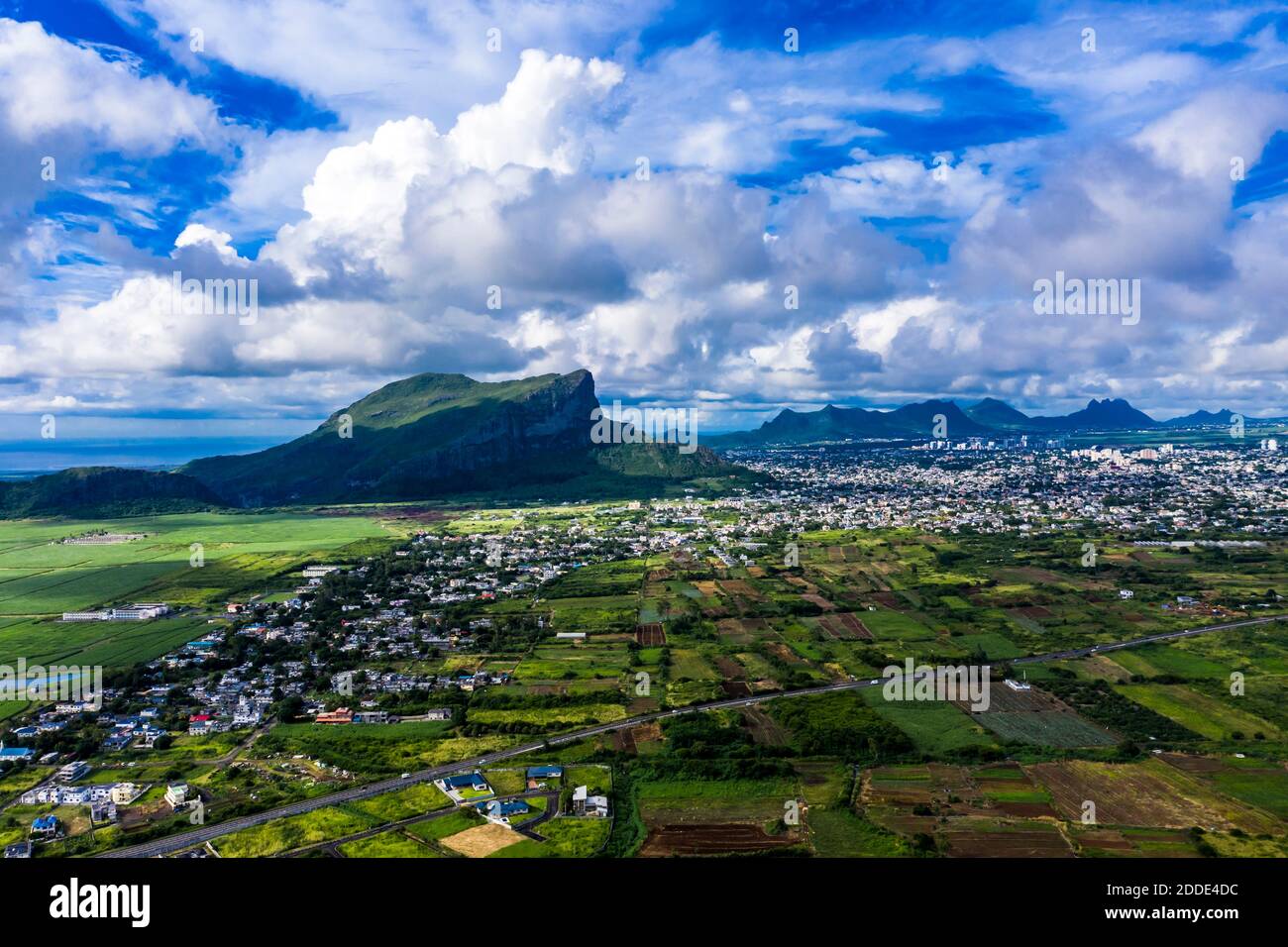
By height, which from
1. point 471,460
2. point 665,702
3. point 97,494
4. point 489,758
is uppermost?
point 471,460

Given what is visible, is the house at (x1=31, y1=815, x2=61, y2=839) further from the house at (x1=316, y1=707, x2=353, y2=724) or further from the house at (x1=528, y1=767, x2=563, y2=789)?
the house at (x1=528, y1=767, x2=563, y2=789)

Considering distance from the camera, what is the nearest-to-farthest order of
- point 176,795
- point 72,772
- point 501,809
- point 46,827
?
1. point 46,827
2. point 501,809
3. point 176,795
4. point 72,772

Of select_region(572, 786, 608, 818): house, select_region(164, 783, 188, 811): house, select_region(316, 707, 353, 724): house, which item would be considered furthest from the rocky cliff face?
select_region(572, 786, 608, 818): house

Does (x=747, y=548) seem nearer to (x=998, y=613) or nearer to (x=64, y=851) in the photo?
(x=998, y=613)

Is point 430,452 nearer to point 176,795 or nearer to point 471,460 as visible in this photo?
point 471,460

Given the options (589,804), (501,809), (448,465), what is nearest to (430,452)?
(448,465)

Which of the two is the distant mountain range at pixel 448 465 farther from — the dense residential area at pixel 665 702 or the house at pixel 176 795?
the house at pixel 176 795
